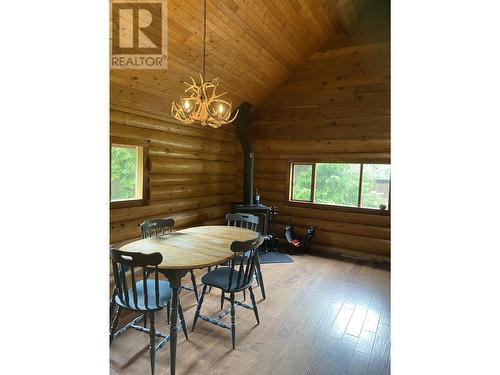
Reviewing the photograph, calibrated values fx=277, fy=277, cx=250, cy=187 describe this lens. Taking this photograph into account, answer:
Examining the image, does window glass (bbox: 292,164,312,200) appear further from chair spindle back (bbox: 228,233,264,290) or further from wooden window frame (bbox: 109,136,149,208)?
chair spindle back (bbox: 228,233,264,290)

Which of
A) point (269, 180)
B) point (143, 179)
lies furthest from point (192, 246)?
point (269, 180)

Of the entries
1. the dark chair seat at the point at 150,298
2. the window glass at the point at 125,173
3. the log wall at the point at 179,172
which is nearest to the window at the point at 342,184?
the log wall at the point at 179,172

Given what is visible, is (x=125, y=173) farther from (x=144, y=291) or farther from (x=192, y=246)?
(x=144, y=291)

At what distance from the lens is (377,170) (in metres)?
4.75

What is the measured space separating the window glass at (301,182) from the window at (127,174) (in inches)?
113

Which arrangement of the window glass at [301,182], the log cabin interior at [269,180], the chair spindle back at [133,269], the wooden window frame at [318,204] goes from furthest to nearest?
the window glass at [301,182] → the wooden window frame at [318,204] → the log cabin interior at [269,180] → the chair spindle back at [133,269]

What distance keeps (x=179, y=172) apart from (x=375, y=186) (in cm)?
336

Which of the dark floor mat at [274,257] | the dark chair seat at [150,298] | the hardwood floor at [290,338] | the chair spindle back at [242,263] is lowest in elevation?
the hardwood floor at [290,338]

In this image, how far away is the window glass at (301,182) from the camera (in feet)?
17.6

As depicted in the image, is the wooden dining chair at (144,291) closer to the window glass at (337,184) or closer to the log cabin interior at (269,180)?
the log cabin interior at (269,180)
